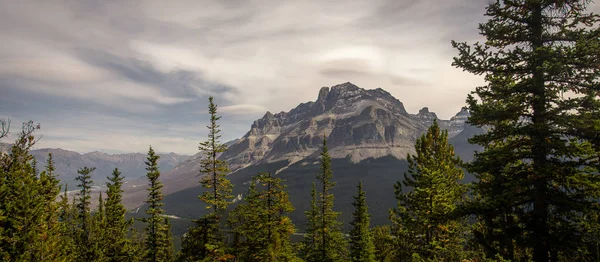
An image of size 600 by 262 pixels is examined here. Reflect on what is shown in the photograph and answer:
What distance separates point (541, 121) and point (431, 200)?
9.36 m

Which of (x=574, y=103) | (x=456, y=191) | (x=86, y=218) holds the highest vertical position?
(x=574, y=103)

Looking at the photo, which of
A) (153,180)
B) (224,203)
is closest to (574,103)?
(224,203)

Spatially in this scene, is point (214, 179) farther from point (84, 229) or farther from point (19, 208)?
point (84, 229)

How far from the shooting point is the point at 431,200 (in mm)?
19688

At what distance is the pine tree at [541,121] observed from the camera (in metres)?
10.8

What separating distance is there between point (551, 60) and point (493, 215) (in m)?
6.24

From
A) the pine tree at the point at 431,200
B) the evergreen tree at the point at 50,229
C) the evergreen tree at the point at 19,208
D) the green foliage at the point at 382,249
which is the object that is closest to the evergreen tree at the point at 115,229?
the evergreen tree at the point at 50,229

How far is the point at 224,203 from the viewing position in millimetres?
26109

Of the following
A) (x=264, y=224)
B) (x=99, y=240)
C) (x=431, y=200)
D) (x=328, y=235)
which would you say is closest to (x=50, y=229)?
(x=99, y=240)

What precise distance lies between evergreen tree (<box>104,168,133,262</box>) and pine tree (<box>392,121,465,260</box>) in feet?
111

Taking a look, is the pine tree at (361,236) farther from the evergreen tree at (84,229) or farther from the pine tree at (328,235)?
the evergreen tree at (84,229)

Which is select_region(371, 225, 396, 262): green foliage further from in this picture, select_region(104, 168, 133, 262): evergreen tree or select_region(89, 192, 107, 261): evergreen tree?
select_region(89, 192, 107, 261): evergreen tree

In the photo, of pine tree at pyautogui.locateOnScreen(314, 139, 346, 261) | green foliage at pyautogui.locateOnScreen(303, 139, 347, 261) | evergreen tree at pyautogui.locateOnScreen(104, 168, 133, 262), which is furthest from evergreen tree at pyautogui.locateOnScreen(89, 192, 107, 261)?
pine tree at pyautogui.locateOnScreen(314, 139, 346, 261)

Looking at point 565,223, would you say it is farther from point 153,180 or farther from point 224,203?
point 153,180
